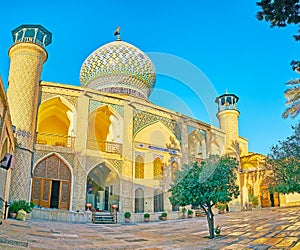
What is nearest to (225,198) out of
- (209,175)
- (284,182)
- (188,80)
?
(209,175)

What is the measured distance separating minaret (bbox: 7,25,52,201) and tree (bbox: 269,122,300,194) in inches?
457

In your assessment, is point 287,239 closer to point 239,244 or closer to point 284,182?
point 239,244

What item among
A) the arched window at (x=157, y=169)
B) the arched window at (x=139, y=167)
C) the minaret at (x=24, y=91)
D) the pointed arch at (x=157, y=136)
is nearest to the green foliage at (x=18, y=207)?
the minaret at (x=24, y=91)

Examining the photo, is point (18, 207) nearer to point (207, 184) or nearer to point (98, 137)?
point (207, 184)

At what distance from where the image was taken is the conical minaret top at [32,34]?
17950mm

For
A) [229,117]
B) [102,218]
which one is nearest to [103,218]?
[102,218]

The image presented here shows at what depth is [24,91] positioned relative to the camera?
16594mm

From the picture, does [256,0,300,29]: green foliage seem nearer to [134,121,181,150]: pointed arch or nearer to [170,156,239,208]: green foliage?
[170,156,239,208]: green foliage

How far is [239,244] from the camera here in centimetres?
879

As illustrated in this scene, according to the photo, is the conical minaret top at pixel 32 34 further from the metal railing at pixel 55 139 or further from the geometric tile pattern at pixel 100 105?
the metal railing at pixel 55 139

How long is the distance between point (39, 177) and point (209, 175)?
30.8 feet

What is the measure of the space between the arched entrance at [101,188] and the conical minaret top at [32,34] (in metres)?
7.42

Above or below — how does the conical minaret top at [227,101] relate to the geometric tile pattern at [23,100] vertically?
above

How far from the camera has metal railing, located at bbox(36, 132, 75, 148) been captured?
58.8 ft
